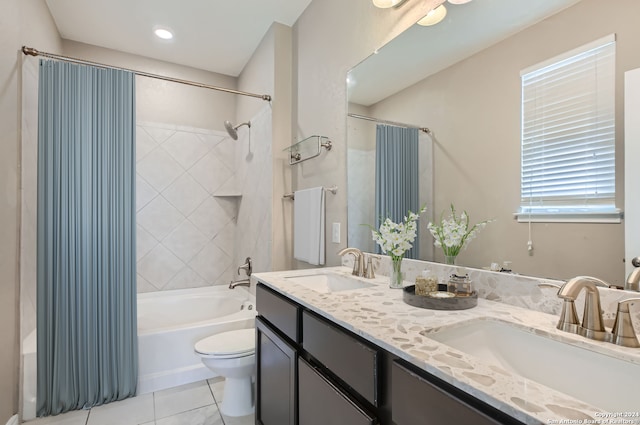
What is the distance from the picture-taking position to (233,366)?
1882 mm

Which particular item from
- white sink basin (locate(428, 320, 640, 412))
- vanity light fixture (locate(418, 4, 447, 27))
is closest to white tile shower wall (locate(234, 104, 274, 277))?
vanity light fixture (locate(418, 4, 447, 27))

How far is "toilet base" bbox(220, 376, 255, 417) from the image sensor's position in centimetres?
193

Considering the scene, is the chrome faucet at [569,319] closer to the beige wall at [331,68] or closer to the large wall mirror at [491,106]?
the large wall mirror at [491,106]

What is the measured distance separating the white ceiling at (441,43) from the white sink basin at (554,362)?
98cm

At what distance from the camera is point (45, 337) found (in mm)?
1881

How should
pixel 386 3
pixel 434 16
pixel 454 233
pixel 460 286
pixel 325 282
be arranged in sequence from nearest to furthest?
pixel 460 286 < pixel 454 233 < pixel 434 16 < pixel 386 3 < pixel 325 282

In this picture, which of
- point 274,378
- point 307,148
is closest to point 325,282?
point 274,378

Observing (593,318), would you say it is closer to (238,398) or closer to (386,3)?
(386,3)

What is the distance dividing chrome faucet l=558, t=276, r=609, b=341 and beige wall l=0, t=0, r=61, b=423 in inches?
94.6

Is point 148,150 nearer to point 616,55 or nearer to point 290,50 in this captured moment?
point 290,50

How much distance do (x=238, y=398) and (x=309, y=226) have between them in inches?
45.0

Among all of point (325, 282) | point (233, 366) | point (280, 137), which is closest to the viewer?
point (325, 282)

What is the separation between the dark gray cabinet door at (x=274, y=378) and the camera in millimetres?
1235

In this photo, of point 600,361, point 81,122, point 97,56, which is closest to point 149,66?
point 97,56
